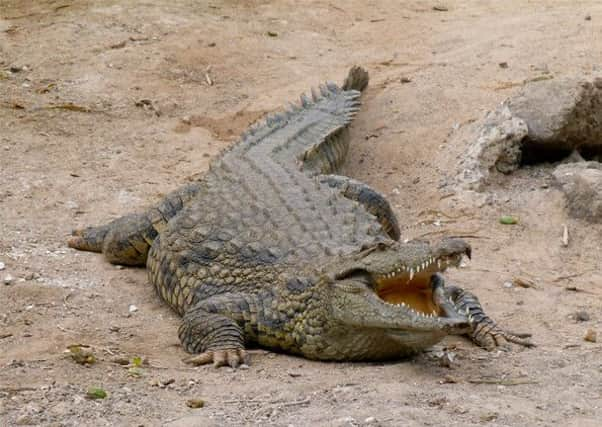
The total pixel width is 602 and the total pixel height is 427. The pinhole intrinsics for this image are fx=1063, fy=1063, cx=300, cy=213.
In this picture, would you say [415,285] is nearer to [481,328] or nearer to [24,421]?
[481,328]

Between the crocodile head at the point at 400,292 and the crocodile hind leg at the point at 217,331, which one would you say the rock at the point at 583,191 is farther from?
the crocodile hind leg at the point at 217,331

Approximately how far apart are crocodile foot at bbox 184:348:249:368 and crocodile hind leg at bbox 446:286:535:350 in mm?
1193

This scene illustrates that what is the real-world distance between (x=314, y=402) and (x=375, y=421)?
456 mm

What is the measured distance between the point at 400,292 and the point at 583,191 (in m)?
2.57

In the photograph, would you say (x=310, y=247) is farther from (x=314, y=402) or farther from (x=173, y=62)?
(x=173, y=62)

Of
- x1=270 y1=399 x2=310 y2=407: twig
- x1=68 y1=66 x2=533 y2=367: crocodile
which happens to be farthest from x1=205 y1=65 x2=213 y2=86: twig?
x1=270 y1=399 x2=310 y2=407: twig

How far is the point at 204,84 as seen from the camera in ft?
33.4

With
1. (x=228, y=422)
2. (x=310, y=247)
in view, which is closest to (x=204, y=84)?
(x=310, y=247)

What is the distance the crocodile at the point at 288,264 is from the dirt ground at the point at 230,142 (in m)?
0.14

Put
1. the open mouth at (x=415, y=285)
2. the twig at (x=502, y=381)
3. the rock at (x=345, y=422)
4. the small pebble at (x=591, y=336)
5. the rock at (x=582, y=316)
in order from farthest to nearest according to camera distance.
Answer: the rock at (x=582, y=316) < the small pebble at (x=591, y=336) < the open mouth at (x=415, y=285) < the twig at (x=502, y=381) < the rock at (x=345, y=422)

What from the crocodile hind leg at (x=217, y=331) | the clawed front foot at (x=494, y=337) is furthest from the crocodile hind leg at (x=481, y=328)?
the crocodile hind leg at (x=217, y=331)

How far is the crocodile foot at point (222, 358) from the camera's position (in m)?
5.49

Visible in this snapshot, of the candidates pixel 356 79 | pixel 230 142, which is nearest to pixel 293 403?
pixel 230 142

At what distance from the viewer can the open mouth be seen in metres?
5.18
